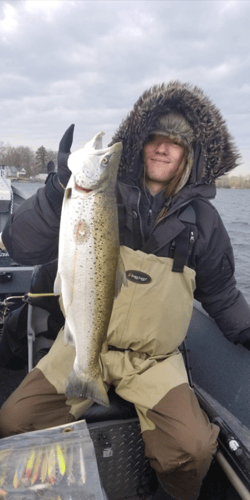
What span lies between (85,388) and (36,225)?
1.03 m

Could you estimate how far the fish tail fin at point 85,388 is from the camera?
226 centimetres

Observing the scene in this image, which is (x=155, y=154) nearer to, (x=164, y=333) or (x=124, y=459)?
(x=164, y=333)

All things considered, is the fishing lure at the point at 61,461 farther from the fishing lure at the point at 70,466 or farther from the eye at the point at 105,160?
the eye at the point at 105,160

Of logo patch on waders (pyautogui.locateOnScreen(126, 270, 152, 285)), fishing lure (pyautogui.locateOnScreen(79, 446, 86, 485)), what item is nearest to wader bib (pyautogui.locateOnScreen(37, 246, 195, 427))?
logo patch on waders (pyautogui.locateOnScreen(126, 270, 152, 285))

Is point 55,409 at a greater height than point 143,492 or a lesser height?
greater

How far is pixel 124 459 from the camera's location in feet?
7.99

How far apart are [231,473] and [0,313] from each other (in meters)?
2.81

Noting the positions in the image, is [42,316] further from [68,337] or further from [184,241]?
[184,241]

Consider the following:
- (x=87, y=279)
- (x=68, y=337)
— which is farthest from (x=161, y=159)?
(x=68, y=337)

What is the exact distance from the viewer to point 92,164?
6.74 ft

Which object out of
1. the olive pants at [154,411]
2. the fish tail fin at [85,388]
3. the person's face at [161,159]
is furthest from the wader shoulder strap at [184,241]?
the fish tail fin at [85,388]

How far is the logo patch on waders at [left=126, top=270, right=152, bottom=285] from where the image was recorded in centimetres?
250

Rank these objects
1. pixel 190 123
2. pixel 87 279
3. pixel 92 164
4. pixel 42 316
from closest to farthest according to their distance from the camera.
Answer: pixel 92 164
pixel 87 279
pixel 190 123
pixel 42 316

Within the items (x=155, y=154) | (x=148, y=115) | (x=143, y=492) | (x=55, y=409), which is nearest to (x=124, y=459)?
(x=143, y=492)
